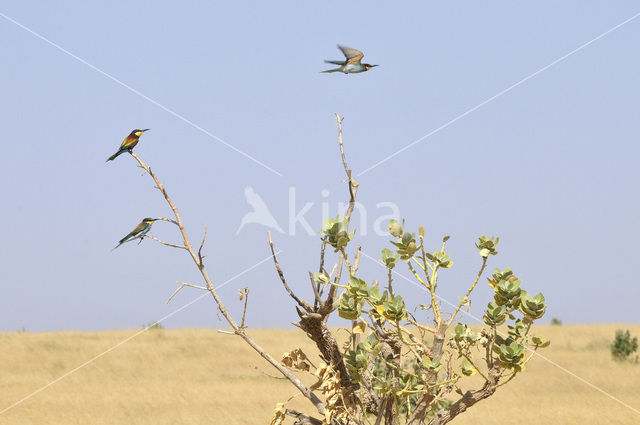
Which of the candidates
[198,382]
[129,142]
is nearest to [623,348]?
[198,382]

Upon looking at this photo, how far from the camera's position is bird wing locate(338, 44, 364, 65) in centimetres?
691

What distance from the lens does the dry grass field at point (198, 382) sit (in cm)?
1520

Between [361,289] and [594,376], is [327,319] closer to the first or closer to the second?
[361,289]

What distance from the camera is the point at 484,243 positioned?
17.3ft

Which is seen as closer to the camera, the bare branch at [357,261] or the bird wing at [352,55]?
the bare branch at [357,261]

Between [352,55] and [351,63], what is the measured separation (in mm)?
92

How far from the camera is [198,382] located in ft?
65.5

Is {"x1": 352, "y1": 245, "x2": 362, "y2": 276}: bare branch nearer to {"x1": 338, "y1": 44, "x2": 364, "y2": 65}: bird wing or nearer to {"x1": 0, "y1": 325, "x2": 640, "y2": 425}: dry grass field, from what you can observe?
{"x1": 338, "y1": 44, "x2": 364, "y2": 65}: bird wing

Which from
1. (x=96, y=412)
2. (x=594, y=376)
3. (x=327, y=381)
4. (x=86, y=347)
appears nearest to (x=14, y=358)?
(x=86, y=347)

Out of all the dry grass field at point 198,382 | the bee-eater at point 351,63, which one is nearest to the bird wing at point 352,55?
the bee-eater at point 351,63

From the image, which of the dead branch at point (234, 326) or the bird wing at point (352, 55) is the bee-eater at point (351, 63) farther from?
the dead branch at point (234, 326)

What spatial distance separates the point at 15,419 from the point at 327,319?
11914 mm

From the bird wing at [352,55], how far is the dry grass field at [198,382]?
764 centimetres

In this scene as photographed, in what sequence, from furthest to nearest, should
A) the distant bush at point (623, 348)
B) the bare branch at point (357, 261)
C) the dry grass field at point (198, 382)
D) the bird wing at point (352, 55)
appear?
the distant bush at point (623, 348) → the dry grass field at point (198, 382) → the bird wing at point (352, 55) → the bare branch at point (357, 261)
